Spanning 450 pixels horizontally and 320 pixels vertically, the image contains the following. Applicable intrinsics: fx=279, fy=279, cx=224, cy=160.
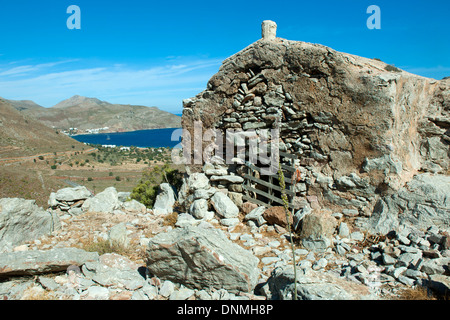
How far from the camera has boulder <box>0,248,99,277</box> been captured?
14.1 ft

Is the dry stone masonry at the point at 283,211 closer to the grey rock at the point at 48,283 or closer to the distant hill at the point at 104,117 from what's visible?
the grey rock at the point at 48,283

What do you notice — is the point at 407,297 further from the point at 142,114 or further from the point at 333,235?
the point at 142,114

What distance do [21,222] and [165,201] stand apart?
3695 millimetres

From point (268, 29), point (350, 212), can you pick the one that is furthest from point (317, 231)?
point (268, 29)

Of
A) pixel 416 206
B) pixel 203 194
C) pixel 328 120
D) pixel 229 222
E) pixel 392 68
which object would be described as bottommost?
pixel 229 222

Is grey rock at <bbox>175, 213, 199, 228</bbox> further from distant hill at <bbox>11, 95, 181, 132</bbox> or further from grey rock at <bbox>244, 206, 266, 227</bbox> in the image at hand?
distant hill at <bbox>11, 95, 181, 132</bbox>

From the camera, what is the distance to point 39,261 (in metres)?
4.46

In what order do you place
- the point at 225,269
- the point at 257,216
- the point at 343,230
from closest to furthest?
1. the point at 225,269
2. the point at 343,230
3. the point at 257,216

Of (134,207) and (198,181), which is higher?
(198,181)

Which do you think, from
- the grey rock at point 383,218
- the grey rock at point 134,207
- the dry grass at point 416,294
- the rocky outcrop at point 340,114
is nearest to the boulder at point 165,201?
the grey rock at point 134,207

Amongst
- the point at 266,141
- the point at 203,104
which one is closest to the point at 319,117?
the point at 266,141

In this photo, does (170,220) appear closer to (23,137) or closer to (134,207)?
(134,207)

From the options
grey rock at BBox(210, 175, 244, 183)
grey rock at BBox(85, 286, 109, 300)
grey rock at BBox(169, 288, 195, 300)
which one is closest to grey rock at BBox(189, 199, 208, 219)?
grey rock at BBox(210, 175, 244, 183)

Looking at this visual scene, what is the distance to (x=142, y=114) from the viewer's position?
177500mm
